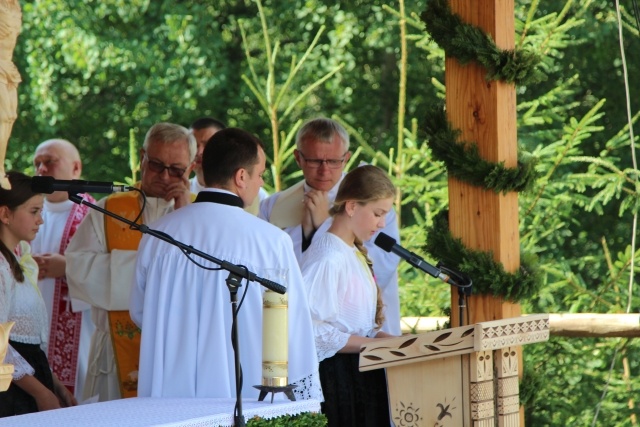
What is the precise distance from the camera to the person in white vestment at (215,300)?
4.55 m

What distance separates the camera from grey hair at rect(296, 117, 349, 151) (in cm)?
595

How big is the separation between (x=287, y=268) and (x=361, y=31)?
10454mm

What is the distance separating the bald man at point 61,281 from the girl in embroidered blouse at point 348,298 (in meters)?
1.97

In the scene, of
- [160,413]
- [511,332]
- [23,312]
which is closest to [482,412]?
[511,332]

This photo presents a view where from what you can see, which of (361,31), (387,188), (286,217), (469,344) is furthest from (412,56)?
(469,344)

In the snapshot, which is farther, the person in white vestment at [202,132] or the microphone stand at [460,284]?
the person in white vestment at [202,132]

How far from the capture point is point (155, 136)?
5.72 meters

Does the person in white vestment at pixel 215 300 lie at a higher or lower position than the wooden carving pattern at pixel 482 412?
higher

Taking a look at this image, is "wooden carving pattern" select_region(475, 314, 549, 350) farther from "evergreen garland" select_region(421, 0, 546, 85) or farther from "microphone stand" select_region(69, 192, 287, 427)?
"evergreen garland" select_region(421, 0, 546, 85)

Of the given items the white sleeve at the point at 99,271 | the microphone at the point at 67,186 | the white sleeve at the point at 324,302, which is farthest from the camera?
the white sleeve at the point at 99,271

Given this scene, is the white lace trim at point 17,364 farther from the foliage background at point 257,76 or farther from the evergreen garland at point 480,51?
the foliage background at point 257,76

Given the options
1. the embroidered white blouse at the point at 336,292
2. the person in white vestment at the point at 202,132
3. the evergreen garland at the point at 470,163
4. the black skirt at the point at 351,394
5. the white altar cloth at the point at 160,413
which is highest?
the person in white vestment at the point at 202,132

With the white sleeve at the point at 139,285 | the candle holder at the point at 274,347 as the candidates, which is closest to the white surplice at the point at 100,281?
the white sleeve at the point at 139,285

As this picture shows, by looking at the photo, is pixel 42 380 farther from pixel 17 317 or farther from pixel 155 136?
pixel 155 136
